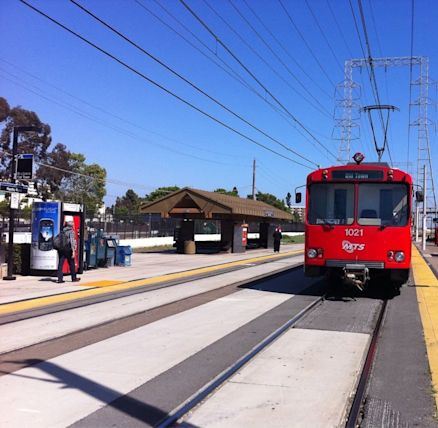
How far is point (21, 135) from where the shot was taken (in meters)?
59.4

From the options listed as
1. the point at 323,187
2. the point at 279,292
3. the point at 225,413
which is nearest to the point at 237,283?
the point at 279,292

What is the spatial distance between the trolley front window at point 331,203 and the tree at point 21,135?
48.1 metres

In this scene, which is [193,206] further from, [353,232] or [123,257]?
[353,232]

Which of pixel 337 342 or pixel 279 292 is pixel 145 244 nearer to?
pixel 279 292

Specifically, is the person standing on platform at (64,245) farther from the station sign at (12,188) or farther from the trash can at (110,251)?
the trash can at (110,251)

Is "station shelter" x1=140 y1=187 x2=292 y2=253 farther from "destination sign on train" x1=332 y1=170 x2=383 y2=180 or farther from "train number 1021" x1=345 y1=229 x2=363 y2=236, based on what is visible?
"train number 1021" x1=345 y1=229 x2=363 y2=236

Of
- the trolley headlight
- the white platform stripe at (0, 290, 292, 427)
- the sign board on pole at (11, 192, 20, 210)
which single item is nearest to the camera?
the white platform stripe at (0, 290, 292, 427)

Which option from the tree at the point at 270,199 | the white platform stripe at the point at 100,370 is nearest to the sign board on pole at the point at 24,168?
the white platform stripe at the point at 100,370

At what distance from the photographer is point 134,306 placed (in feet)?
37.0

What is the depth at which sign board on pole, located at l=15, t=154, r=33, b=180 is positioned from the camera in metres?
15.4

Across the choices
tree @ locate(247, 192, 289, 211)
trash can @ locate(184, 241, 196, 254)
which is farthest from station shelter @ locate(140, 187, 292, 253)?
tree @ locate(247, 192, 289, 211)

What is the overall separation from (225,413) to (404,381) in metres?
2.33

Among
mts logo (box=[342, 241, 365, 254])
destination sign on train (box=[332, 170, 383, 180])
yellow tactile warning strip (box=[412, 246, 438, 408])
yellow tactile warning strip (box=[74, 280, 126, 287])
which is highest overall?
destination sign on train (box=[332, 170, 383, 180])

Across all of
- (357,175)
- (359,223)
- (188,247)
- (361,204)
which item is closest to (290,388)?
(359,223)
